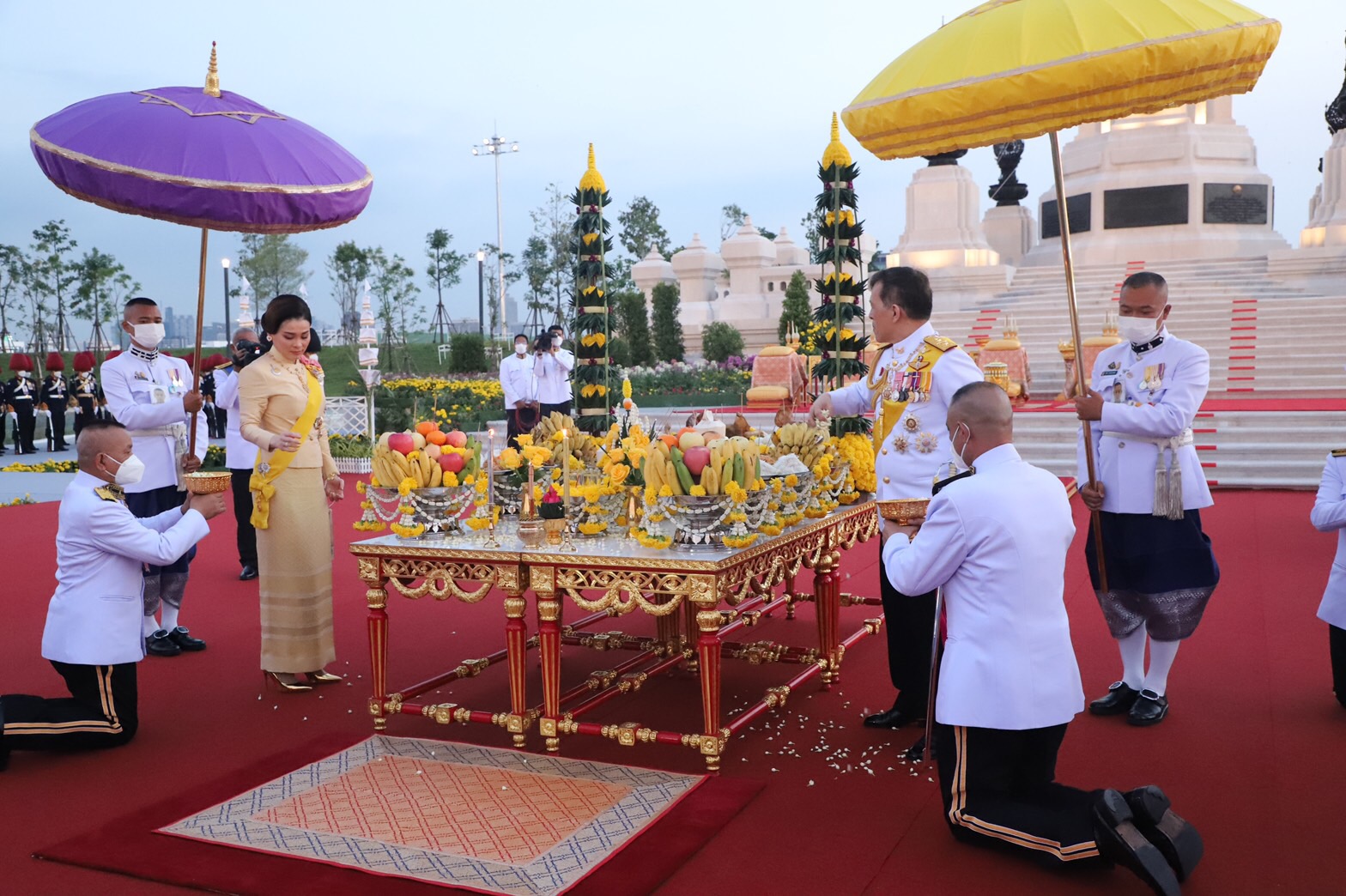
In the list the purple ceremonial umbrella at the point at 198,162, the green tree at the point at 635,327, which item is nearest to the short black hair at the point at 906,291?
the purple ceremonial umbrella at the point at 198,162

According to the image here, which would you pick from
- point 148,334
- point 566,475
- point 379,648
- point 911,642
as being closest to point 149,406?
point 148,334

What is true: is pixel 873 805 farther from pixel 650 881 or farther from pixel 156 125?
pixel 156 125

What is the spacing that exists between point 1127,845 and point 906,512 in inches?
42.8

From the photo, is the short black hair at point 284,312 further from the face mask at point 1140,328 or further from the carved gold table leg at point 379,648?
the face mask at point 1140,328

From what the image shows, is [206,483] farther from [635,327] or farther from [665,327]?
[665,327]

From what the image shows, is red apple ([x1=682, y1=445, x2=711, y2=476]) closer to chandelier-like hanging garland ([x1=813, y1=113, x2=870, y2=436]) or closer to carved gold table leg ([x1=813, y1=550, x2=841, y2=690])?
carved gold table leg ([x1=813, y1=550, x2=841, y2=690])

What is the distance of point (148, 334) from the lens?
540 cm

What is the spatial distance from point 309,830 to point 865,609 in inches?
149

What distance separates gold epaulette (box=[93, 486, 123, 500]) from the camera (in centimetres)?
396

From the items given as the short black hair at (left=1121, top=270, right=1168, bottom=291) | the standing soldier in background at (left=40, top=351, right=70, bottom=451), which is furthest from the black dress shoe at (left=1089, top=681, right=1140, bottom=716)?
the standing soldier in background at (left=40, top=351, right=70, bottom=451)

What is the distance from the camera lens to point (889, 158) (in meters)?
3.98

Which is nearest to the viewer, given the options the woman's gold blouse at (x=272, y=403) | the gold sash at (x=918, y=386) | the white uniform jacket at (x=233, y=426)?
the gold sash at (x=918, y=386)

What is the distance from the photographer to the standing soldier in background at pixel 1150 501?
13.4 feet

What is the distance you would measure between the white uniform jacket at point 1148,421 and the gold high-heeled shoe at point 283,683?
3.38 m
